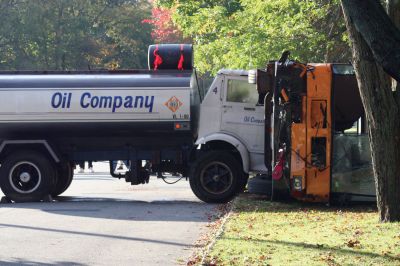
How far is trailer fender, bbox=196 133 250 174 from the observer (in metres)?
17.1

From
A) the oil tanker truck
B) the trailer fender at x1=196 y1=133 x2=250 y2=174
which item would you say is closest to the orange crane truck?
the trailer fender at x1=196 y1=133 x2=250 y2=174

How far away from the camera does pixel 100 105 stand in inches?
698

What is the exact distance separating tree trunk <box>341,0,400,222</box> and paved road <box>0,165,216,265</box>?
2933 mm

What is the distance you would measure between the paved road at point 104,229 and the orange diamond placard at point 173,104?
6.70 feet

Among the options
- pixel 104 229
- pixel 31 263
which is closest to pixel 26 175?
pixel 104 229

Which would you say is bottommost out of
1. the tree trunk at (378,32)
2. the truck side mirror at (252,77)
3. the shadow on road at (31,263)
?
the shadow on road at (31,263)

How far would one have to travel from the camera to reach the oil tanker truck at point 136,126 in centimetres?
1728

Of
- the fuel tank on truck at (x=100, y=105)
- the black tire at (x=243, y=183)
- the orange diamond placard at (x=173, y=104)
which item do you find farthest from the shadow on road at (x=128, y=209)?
the orange diamond placard at (x=173, y=104)

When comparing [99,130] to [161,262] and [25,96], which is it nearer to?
[25,96]

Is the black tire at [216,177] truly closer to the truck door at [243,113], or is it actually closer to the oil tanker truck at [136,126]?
the oil tanker truck at [136,126]

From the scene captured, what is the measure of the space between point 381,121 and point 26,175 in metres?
8.73

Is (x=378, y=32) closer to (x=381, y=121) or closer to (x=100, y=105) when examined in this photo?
(x=381, y=121)

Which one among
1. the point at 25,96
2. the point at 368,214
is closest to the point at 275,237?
the point at 368,214

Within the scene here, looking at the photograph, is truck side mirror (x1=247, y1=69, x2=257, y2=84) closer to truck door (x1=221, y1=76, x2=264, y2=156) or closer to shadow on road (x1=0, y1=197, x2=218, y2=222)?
truck door (x1=221, y1=76, x2=264, y2=156)
